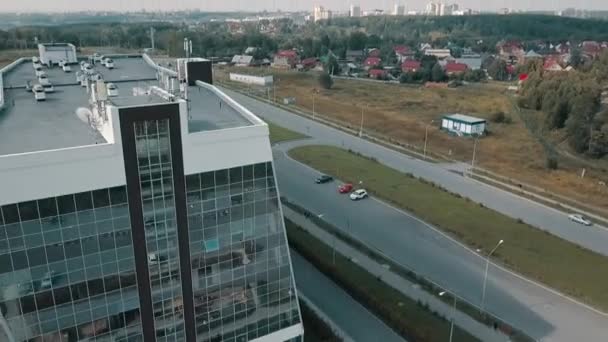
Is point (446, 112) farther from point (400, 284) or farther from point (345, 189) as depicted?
point (400, 284)

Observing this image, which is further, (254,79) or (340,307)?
(254,79)

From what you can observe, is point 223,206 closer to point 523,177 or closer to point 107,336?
point 107,336

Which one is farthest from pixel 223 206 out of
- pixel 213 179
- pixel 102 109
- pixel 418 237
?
pixel 418 237

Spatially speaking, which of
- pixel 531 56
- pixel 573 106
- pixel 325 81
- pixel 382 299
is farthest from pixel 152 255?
pixel 531 56

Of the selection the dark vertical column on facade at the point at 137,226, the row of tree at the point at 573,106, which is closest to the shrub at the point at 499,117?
the row of tree at the point at 573,106

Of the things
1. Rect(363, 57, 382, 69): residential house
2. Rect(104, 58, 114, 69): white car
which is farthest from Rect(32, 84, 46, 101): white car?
Rect(363, 57, 382, 69): residential house

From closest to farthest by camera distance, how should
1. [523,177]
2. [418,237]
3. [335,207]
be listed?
[418,237]
[335,207]
[523,177]

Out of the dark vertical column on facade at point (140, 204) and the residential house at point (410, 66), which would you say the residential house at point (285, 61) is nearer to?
the residential house at point (410, 66)
